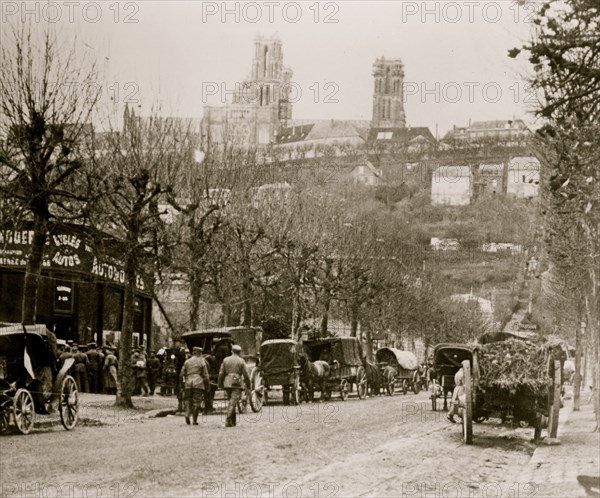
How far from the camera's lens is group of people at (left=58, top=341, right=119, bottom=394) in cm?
2991

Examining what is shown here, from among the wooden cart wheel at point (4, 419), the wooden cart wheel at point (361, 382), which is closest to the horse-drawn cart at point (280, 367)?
Result: the wooden cart wheel at point (361, 382)

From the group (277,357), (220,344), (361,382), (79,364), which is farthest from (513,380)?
(361,382)

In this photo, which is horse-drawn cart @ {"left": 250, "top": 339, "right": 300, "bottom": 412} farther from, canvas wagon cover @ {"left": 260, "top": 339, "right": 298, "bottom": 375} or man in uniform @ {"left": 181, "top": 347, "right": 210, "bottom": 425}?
man in uniform @ {"left": 181, "top": 347, "right": 210, "bottom": 425}

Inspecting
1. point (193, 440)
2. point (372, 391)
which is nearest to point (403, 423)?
point (193, 440)

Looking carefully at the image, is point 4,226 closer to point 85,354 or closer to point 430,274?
point 85,354

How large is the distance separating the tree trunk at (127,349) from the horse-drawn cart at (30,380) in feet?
19.8

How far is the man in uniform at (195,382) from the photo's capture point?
22.2m

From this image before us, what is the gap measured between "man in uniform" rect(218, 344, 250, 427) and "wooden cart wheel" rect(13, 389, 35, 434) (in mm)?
4478

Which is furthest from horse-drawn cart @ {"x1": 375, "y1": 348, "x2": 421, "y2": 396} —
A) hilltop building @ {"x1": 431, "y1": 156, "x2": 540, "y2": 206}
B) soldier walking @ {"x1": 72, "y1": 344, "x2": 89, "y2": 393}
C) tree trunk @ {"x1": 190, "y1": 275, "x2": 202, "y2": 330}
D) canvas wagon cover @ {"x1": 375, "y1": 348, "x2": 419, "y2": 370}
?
hilltop building @ {"x1": 431, "y1": 156, "x2": 540, "y2": 206}

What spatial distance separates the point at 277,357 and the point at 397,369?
16.2m

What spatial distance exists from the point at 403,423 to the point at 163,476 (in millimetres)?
12626

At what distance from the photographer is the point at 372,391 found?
43.4 metres

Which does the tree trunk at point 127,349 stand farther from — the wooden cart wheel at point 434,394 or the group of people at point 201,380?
the wooden cart wheel at point 434,394

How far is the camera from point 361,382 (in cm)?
3953
